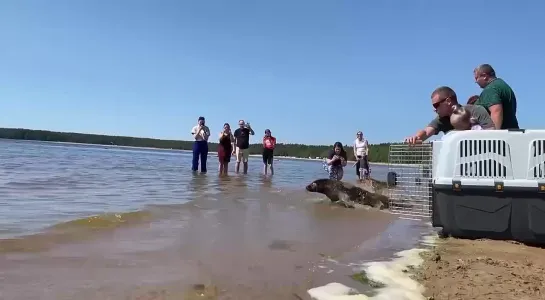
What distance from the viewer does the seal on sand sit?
25.6 feet

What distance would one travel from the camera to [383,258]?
3.72m

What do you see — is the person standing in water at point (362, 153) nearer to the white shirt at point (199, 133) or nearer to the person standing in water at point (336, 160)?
the person standing in water at point (336, 160)

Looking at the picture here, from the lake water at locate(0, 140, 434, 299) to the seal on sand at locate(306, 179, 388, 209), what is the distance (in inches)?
24.8

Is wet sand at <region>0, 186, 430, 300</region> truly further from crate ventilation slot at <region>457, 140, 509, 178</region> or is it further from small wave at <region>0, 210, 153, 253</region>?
crate ventilation slot at <region>457, 140, 509, 178</region>

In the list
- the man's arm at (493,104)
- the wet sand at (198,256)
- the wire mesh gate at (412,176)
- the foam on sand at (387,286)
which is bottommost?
the wet sand at (198,256)

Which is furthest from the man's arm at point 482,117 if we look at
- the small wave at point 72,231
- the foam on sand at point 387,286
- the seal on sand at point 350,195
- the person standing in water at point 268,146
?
the person standing in water at point 268,146

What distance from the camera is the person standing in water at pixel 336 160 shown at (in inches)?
435

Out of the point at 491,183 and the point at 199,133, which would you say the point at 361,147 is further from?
the point at 491,183

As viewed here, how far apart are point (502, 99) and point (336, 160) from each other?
653cm

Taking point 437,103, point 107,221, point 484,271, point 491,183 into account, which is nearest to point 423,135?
point 437,103

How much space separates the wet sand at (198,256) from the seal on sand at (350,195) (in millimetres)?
1685

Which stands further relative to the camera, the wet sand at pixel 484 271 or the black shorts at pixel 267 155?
the black shorts at pixel 267 155

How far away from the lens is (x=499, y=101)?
14.9ft

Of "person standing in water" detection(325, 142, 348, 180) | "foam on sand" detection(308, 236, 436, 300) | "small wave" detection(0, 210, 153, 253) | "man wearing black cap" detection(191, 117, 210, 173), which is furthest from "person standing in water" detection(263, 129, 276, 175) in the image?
"foam on sand" detection(308, 236, 436, 300)
